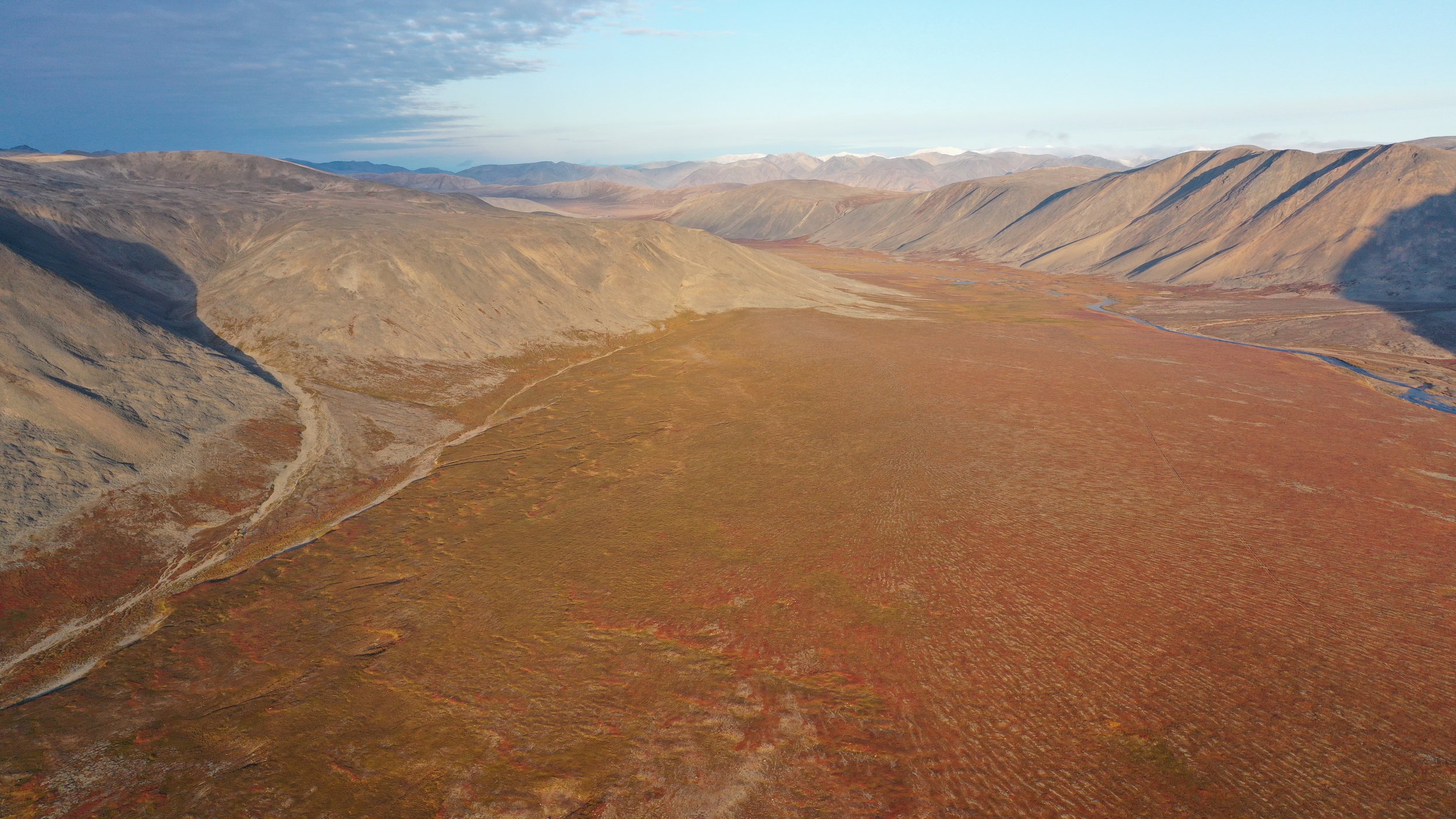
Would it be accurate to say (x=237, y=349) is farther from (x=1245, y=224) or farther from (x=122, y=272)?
(x=1245, y=224)

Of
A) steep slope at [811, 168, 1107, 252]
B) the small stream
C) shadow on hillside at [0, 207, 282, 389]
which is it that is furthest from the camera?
steep slope at [811, 168, 1107, 252]

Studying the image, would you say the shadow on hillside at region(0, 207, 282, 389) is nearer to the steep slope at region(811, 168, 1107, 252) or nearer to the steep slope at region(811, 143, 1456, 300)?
the steep slope at region(811, 143, 1456, 300)

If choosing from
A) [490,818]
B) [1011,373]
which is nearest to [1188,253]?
[1011,373]

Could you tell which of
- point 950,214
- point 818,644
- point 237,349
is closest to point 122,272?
point 237,349

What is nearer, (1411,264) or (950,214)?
(1411,264)

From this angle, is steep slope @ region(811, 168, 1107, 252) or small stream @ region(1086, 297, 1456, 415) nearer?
small stream @ region(1086, 297, 1456, 415)

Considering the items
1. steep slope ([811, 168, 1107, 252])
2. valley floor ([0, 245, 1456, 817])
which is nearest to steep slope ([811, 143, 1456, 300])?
steep slope ([811, 168, 1107, 252])

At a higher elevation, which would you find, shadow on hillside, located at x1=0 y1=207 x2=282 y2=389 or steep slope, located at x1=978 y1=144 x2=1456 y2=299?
steep slope, located at x1=978 y1=144 x2=1456 y2=299
